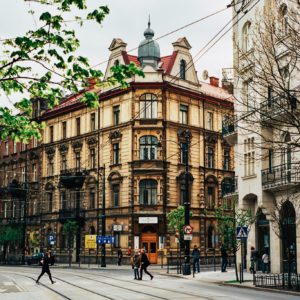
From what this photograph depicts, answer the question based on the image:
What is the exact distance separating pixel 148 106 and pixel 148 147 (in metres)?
3.67

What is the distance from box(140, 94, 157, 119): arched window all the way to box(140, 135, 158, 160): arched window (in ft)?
6.19

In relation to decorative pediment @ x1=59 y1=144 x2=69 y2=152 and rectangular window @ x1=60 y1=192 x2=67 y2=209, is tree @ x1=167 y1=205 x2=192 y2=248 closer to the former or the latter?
rectangular window @ x1=60 y1=192 x2=67 y2=209

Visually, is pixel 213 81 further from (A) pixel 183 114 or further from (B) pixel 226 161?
(A) pixel 183 114

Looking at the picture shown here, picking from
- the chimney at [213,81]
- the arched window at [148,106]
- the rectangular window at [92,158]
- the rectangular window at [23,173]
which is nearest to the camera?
the arched window at [148,106]

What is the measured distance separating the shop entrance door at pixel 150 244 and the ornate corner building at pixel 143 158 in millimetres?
84

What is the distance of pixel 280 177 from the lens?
31.3m

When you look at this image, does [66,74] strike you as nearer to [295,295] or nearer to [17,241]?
[295,295]

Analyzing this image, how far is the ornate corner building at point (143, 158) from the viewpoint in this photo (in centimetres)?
5144

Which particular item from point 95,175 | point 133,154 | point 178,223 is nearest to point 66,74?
point 178,223

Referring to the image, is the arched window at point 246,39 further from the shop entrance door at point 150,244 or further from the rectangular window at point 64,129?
the rectangular window at point 64,129

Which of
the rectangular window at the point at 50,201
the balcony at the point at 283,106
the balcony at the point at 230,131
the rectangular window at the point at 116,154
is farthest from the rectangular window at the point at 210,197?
the balcony at the point at 283,106

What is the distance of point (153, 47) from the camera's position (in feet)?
182

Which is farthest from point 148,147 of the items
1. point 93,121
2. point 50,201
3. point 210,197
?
point 50,201

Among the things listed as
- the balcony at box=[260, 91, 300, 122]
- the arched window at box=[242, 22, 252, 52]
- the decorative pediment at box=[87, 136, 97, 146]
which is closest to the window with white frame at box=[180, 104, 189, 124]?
the decorative pediment at box=[87, 136, 97, 146]
